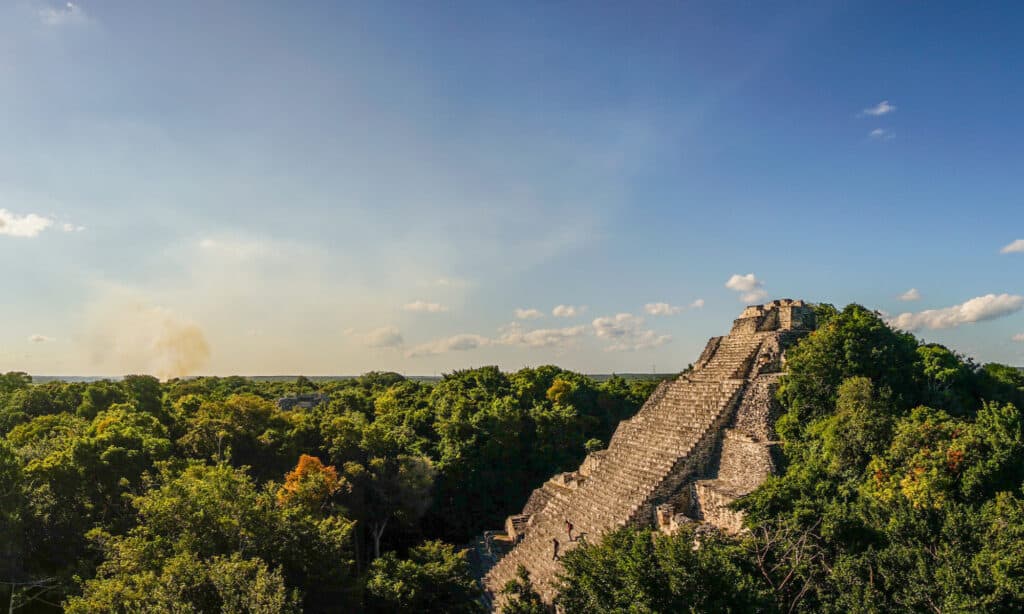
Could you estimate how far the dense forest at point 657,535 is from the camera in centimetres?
823

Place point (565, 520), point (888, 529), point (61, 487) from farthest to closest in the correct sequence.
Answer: point (61, 487)
point (565, 520)
point (888, 529)

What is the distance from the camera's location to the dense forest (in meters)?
8.23

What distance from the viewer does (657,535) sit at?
11711 mm

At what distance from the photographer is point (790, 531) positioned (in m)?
9.64

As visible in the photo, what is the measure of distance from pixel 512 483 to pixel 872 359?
58.1ft

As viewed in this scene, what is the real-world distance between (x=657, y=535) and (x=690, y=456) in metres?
2.64

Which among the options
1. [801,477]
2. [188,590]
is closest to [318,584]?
[188,590]

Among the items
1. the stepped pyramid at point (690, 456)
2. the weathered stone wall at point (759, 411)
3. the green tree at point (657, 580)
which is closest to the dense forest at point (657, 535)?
the green tree at point (657, 580)

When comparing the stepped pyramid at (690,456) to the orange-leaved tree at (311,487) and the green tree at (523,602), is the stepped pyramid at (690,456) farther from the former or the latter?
the orange-leaved tree at (311,487)

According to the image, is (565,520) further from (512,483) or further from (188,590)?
(512,483)

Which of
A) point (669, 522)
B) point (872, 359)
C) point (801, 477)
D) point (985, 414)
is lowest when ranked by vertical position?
point (669, 522)

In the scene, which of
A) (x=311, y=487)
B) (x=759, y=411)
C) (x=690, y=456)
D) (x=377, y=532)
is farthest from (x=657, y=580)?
(x=377, y=532)

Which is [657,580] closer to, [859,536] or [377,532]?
[859,536]

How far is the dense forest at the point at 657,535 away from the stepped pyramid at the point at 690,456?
2.81 feet
